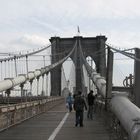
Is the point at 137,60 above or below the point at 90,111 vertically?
above

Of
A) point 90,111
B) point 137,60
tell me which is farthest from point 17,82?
point 137,60

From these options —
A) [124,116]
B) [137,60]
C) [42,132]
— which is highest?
[137,60]

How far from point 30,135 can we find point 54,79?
218ft

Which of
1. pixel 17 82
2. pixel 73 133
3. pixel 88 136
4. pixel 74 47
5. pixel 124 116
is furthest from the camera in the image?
pixel 74 47

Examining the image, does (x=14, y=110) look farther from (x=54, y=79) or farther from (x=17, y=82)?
(x=54, y=79)

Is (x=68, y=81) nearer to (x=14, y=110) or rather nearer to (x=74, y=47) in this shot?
(x=74, y=47)

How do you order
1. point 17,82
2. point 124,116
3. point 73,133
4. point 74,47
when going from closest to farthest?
point 124,116
point 73,133
point 17,82
point 74,47

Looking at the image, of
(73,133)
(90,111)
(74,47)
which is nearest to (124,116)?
(73,133)

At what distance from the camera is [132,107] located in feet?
32.7

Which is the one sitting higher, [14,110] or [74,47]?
[74,47]

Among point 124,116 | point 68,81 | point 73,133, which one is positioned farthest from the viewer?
point 68,81

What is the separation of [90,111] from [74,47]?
206 ft

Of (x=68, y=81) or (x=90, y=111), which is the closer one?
(x=90, y=111)

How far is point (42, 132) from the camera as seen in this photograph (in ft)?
57.4
